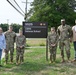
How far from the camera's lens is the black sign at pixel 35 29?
14305 mm

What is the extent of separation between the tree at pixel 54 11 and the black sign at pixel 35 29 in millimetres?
44173

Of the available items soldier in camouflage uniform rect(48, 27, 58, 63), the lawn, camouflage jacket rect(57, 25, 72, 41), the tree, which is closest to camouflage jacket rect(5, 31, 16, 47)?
the lawn

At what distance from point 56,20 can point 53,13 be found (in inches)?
79.5

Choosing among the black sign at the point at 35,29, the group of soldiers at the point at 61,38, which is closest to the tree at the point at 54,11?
the black sign at the point at 35,29

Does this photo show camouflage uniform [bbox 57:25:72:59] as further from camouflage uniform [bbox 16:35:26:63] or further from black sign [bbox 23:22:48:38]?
camouflage uniform [bbox 16:35:26:63]

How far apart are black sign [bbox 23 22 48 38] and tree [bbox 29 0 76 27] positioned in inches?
1739

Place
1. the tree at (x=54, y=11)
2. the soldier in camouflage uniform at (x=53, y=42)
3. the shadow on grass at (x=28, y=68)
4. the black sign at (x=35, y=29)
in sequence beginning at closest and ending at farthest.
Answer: the shadow on grass at (x=28, y=68)
the soldier in camouflage uniform at (x=53, y=42)
the black sign at (x=35, y=29)
the tree at (x=54, y=11)

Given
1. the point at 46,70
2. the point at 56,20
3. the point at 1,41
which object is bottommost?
the point at 46,70

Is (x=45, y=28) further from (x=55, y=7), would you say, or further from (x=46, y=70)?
(x=55, y=7)

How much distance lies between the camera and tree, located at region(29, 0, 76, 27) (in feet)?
196

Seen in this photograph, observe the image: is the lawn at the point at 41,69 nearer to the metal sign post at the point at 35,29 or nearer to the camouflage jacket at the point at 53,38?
the camouflage jacket at the point at 53,38

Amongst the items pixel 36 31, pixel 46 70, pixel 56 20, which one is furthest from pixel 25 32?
pixel 56 20

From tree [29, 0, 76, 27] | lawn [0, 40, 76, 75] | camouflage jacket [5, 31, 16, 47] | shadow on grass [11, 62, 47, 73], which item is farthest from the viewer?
tree [29, 0, 76, 27]

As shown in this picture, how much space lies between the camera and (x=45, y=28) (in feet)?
47.0
